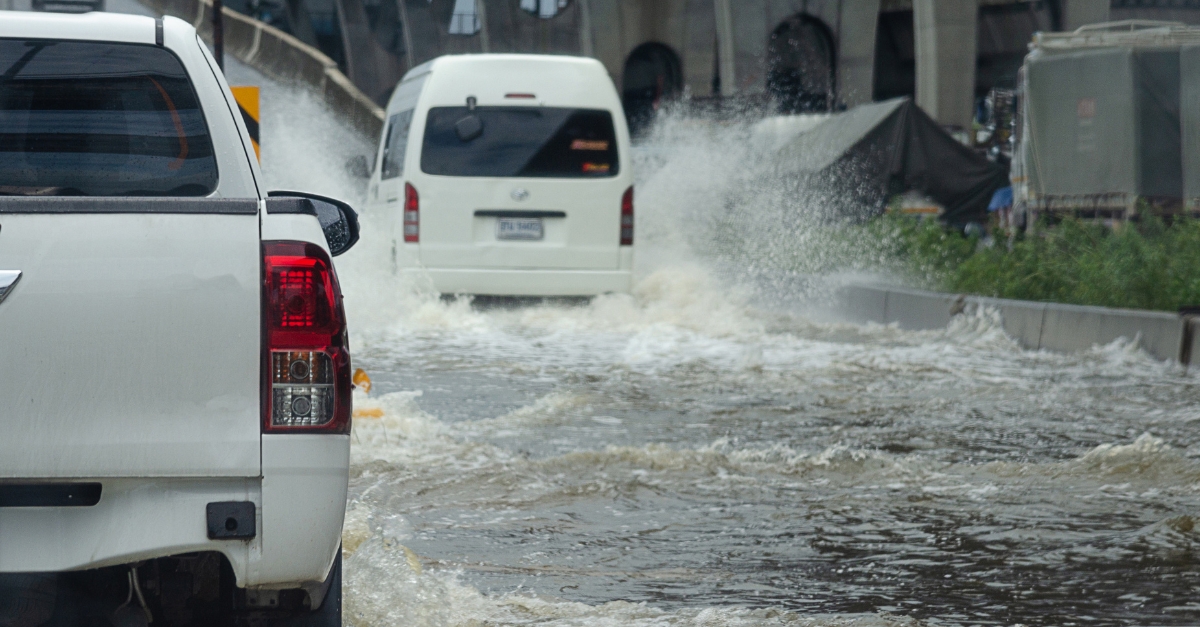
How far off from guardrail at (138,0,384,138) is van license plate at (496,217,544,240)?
12.4m

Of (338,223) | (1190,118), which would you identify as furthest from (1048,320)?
(338,223)

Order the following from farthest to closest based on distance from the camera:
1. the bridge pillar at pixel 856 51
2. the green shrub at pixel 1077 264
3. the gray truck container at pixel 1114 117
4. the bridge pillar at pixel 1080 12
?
the bridge pillar at pixel 856 51, the bridge pillar at pixel 1080 12, the gray truck container at pixel 1114 117, the green shrub at pixel 1077 264

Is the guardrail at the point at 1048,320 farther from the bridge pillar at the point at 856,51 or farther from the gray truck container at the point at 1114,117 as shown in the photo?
the bridge pillar at the point at 856,51

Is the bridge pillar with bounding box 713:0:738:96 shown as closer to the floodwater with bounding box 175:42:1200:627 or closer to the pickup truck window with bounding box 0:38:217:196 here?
the floodwater with bounding box 175:42:1200:627

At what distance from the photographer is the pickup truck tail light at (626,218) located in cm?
1332

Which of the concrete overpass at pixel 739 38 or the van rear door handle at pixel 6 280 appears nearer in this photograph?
the van rear door handle at pixel 6 280

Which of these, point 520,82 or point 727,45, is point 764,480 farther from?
point 727,45

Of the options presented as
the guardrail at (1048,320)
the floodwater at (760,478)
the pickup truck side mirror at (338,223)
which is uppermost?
the pickup truck side mirror at (338,223)

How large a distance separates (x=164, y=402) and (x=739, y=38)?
43.1m

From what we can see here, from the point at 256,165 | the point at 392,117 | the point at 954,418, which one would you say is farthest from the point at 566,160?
the point at 256,165

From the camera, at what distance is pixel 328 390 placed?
2.95 m

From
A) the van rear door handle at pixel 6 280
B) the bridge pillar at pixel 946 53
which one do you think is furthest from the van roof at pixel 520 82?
the bridge pillar at pixel 946 53

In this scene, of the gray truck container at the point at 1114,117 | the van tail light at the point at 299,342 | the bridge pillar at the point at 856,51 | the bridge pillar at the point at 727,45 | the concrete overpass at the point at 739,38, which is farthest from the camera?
the bridge pillar at the point at 856,51

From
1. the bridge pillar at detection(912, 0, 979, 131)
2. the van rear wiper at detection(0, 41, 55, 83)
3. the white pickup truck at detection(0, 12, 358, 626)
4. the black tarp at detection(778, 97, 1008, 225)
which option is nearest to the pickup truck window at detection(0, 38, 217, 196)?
the van rear wiper at detection(0, 41, 55, 83)
